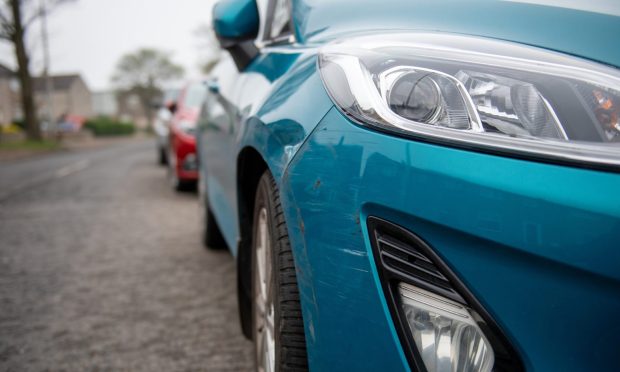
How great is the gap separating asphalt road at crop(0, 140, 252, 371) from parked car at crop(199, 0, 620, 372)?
1.27 metres

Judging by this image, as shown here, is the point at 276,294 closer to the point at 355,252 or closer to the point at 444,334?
the point at 355,252

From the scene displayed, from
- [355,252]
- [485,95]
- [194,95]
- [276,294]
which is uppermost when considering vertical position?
[485,95]

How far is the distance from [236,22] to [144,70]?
73904 mm

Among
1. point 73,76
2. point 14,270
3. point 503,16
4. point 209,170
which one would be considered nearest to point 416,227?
point 503,16

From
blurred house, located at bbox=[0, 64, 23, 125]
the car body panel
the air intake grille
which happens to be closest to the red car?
the car body panel

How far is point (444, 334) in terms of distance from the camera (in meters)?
1.03

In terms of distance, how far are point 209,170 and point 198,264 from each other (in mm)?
824

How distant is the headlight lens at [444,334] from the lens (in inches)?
39.3

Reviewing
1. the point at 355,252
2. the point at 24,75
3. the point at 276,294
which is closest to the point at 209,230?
the point at 276,294

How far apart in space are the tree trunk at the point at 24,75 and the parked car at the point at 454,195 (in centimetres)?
2536

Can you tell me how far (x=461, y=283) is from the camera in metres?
0.99

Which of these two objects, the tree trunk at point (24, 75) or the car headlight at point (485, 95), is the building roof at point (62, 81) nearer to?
the tree trunk at point (24, 75)

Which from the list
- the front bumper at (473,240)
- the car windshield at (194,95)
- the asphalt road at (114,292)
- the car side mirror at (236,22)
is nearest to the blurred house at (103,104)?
the car windshield at (194,95)

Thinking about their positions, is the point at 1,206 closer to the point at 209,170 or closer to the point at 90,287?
the point at 90,287
